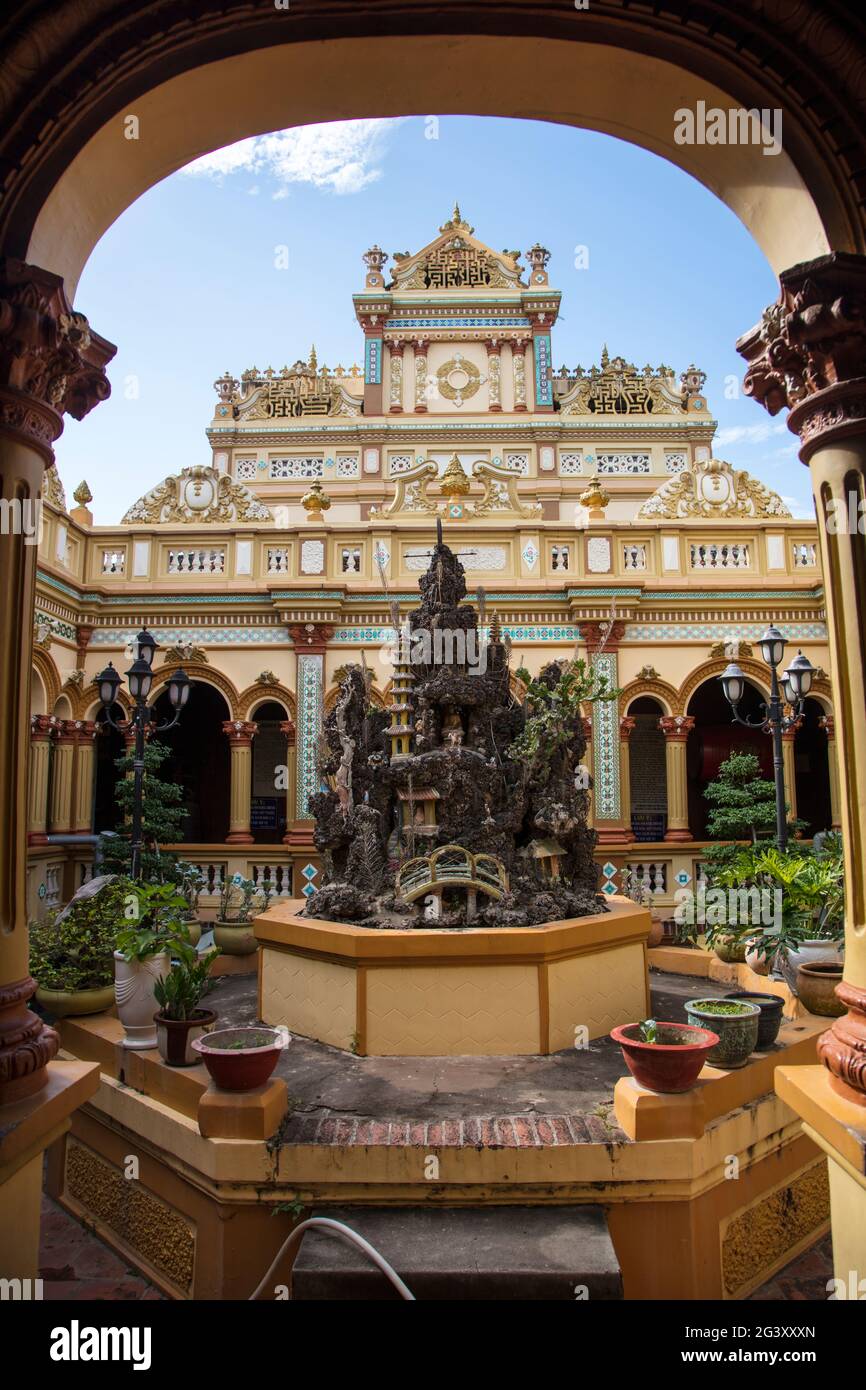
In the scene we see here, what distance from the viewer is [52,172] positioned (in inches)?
141

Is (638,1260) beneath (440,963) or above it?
beneath

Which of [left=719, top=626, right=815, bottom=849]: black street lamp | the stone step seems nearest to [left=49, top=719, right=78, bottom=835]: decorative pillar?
[left=719, top=626, right=815, bottom=849]: black street lamp

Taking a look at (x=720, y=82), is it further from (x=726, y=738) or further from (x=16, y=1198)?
(x=726, y=738)

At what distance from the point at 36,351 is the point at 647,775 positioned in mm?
15631

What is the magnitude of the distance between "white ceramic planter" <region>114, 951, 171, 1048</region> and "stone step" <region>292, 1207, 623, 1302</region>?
234 cm

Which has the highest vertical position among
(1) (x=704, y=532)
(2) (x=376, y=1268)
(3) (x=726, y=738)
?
(1) (x=704, y=532)

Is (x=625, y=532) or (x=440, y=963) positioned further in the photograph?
(x=625, y=532)

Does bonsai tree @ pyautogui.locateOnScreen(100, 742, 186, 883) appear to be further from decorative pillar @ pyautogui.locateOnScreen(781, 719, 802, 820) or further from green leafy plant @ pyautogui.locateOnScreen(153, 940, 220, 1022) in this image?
decorative pillar @ pyautogui.locateOnScreen(781, 719, 802, 820)

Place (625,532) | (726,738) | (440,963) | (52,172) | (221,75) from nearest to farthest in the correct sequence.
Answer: (52,172) → (221,75) → (440,963) → (625,532) → (726,738)

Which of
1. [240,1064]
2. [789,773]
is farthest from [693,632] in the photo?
[240,1064]

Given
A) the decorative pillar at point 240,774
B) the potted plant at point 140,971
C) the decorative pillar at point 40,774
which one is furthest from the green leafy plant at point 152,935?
the decorative pillar at point 240,774

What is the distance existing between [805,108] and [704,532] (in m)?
11.6
